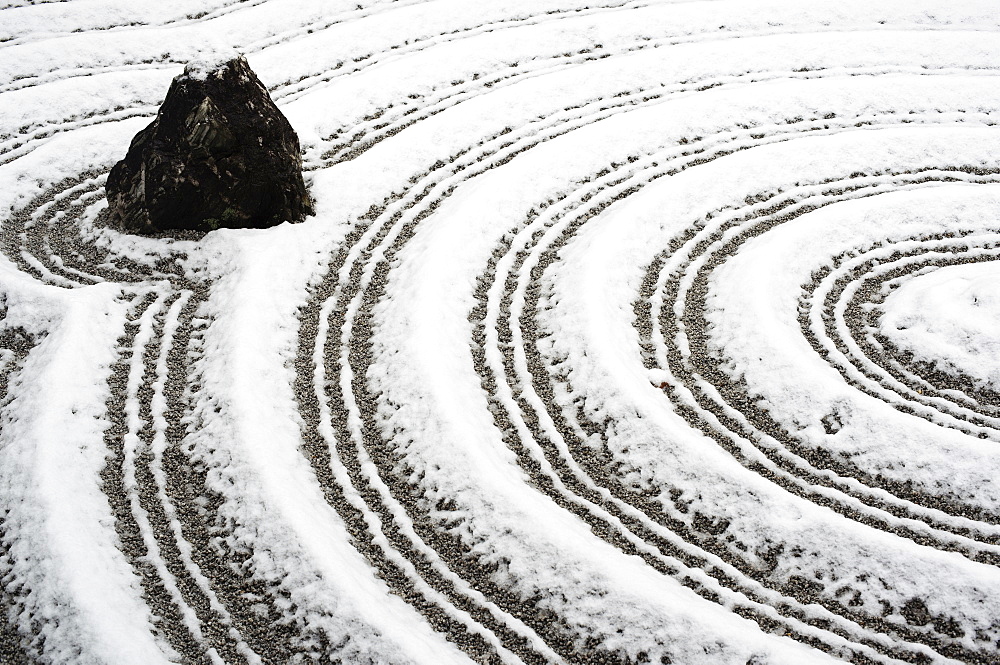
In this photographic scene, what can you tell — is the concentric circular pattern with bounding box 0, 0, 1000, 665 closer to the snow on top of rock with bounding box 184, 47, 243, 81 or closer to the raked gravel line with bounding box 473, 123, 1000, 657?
the raked gravel line with bounding box 473, 123, 1000, 657

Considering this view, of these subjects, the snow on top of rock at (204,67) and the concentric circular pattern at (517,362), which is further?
the snow on top of rock at (204,67)

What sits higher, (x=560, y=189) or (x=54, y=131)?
(x=54, y=131)

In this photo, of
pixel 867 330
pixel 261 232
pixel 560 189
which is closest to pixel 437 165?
pixel 560 189

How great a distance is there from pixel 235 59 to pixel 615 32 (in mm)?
13772

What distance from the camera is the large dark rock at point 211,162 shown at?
1723cm

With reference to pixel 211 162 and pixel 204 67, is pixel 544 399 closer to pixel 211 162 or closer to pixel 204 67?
pixel 211 162

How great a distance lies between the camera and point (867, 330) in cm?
1612

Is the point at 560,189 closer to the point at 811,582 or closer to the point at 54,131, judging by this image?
the point at 811,582

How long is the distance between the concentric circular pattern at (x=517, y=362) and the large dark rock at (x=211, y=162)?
2.15 feet

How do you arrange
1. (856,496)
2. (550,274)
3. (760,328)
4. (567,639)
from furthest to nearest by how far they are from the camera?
1. (550,274)
2. (760,328)
3. (856,496)
4. (567,639)

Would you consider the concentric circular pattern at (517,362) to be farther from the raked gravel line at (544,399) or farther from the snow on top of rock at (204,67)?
the snow on top of rock at (204,67)

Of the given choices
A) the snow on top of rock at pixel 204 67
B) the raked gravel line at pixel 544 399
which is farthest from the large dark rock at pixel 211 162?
the raked gravel line at pixel 544 399

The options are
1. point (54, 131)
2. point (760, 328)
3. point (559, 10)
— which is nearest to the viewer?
point (760, 328)

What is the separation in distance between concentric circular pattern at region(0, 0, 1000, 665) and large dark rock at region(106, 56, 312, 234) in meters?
0.65
